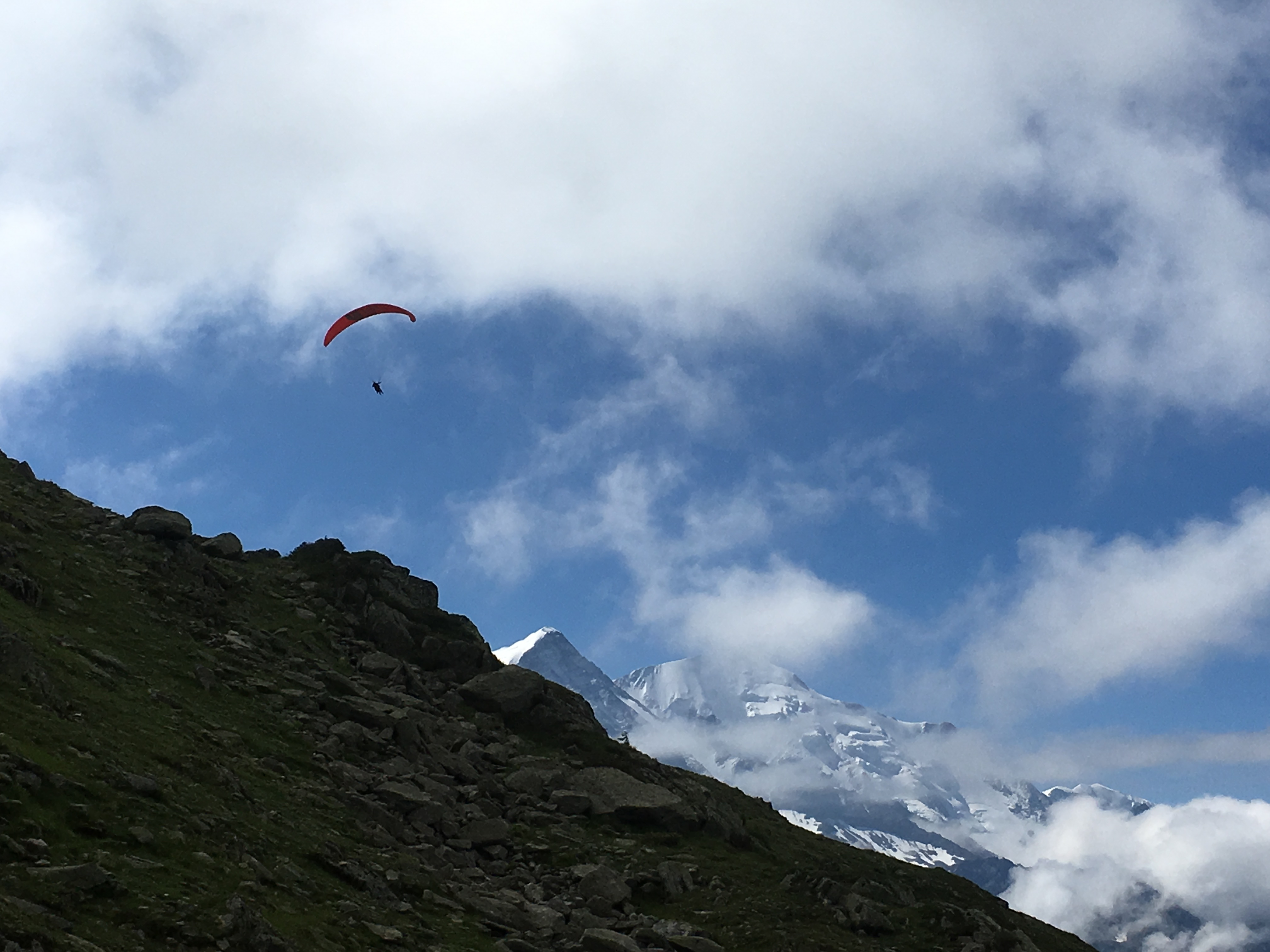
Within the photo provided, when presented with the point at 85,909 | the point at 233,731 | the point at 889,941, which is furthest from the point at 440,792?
the point at 85,909

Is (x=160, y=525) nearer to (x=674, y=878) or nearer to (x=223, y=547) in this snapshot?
(x=223, y=547)

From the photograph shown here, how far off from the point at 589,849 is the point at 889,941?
1163 cm

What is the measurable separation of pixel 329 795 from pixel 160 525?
26827mm

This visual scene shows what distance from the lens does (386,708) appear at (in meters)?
46.9

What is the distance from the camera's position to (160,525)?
58.0 metres

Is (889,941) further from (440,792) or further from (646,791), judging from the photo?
(440,792)

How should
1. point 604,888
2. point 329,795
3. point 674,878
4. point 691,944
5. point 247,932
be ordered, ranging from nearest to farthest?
1. point 247,932
2. point 691,944
3. point 604,888
4. point 329,795
5. point 674,878

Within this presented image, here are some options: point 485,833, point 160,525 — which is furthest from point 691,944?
point 160,525

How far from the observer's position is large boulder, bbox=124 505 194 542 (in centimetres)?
5781

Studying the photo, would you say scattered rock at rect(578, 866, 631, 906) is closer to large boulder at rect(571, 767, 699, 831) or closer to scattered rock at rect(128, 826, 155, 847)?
large boulder at rect(571, 767, 699, 831)

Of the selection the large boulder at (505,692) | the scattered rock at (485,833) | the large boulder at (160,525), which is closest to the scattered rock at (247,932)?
the scattered rock at (485,833)

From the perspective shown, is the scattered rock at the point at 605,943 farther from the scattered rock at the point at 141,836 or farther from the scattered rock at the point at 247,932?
the scattered rock at the point at 141,836

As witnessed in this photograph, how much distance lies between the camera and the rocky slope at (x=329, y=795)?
959 inches

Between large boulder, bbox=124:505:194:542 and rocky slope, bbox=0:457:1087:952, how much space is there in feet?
0.66
